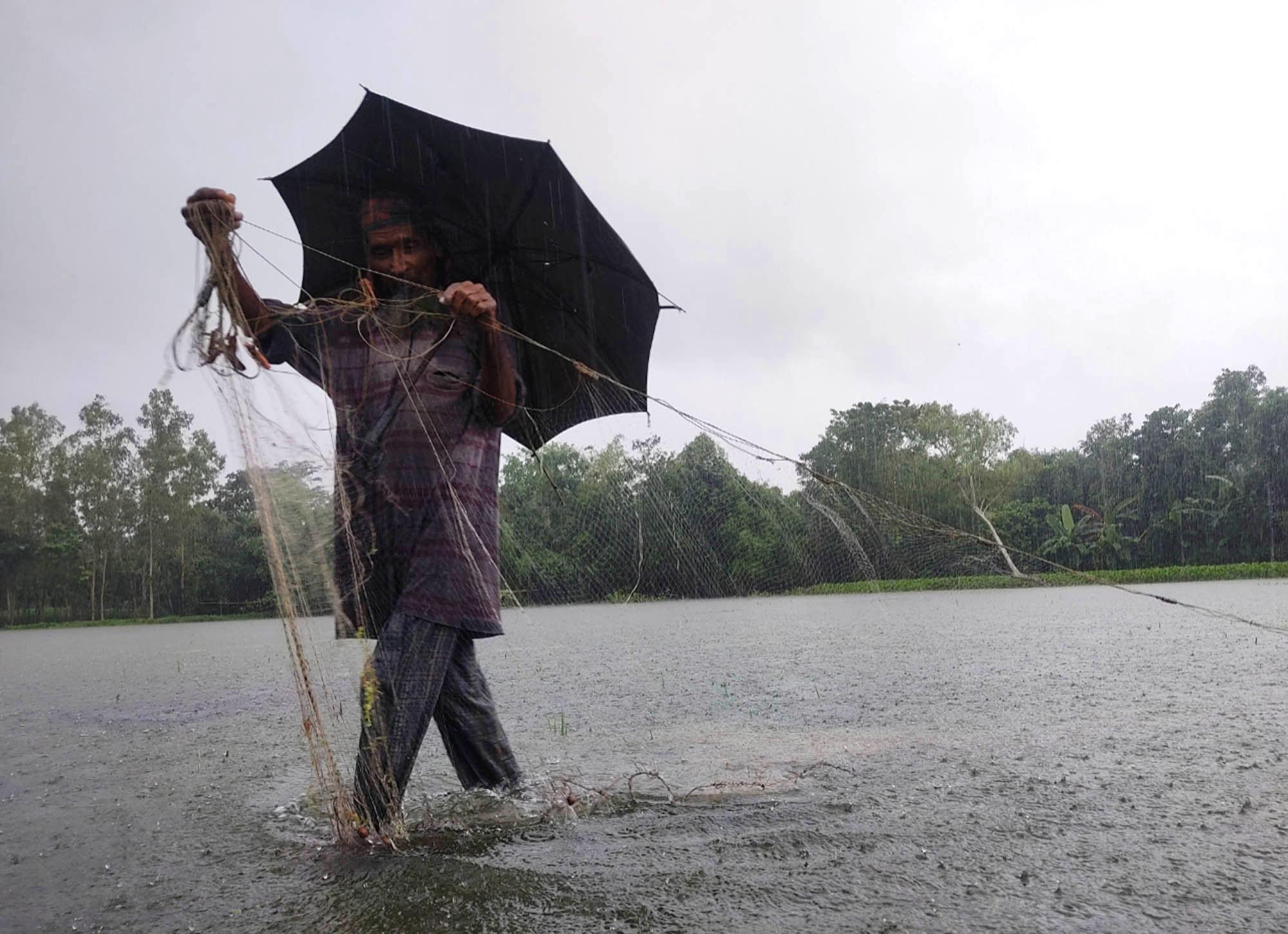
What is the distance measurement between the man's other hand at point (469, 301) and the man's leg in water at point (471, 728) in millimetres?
1207

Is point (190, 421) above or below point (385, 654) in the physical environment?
above

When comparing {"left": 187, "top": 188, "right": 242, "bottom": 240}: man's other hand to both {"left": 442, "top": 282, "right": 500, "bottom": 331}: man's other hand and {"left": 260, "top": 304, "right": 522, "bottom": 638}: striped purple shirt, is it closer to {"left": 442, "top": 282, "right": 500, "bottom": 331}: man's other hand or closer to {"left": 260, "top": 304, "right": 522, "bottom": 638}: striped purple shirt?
{"left": 260, "top": 304, "right": 522, "bottom": 638}: striped purple shirt

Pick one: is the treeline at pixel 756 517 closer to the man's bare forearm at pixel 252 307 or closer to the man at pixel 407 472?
the man at pixel 407 472

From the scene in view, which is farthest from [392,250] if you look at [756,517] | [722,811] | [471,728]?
[756,517]

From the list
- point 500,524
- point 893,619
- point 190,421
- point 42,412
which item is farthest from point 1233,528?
point 42,412

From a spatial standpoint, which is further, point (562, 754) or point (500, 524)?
point (562, 754)

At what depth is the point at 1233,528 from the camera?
39688 mm

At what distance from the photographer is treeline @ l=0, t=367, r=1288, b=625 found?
4699mm

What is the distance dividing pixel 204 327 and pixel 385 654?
127 centimetres

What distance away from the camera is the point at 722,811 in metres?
3.80

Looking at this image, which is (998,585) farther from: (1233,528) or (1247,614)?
(1247,614)

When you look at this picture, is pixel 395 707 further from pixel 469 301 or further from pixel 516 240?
pixel 516 240

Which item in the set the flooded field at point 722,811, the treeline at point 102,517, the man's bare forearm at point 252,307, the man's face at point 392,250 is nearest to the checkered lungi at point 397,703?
the flooded field at point 722,811

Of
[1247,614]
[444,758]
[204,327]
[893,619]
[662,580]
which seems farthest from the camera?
[893,619]
